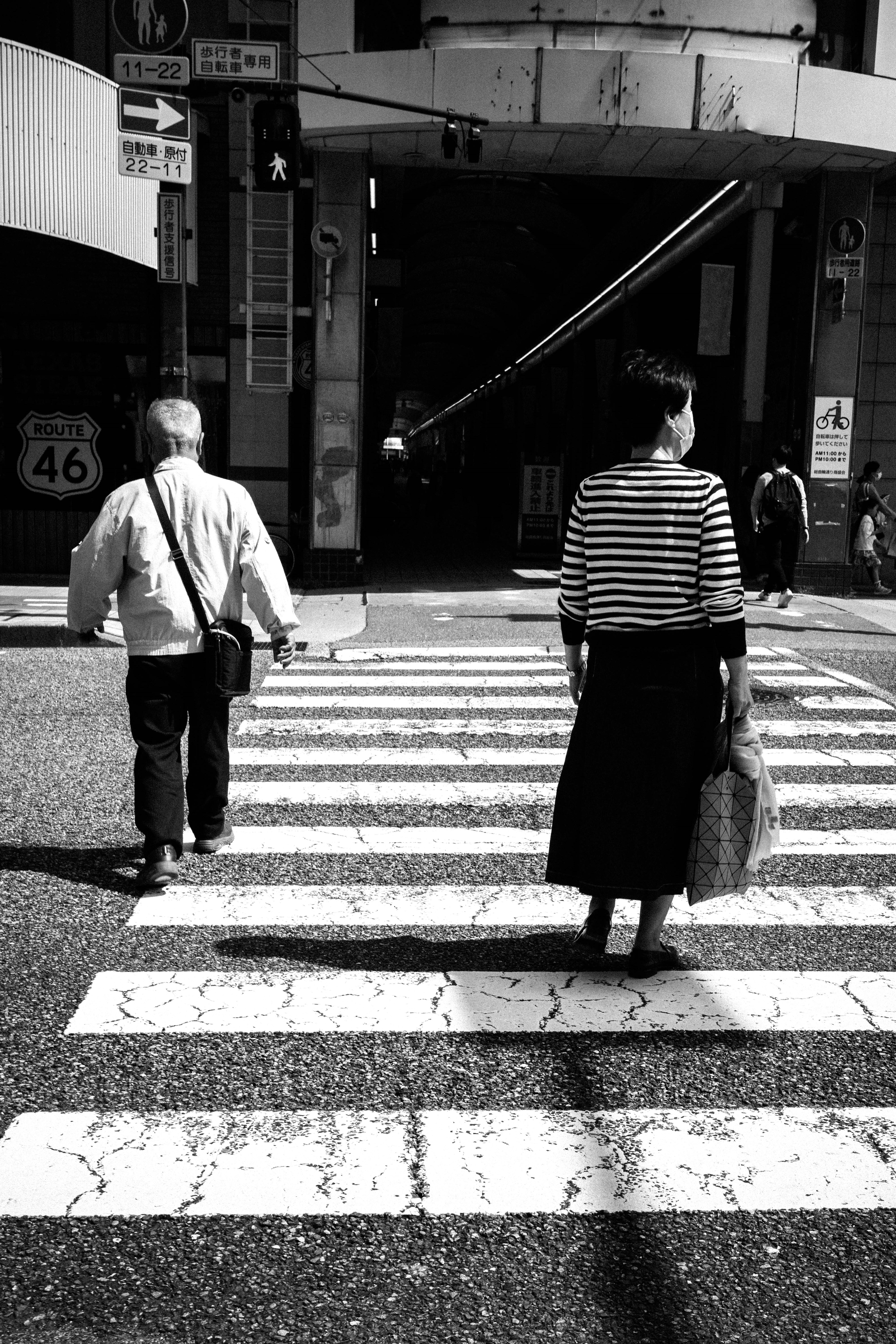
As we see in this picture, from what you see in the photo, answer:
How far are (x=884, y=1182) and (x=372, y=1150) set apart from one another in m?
1.21

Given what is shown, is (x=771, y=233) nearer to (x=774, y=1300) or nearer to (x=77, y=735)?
(x=77, y=735)

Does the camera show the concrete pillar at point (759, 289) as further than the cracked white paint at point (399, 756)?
Yes

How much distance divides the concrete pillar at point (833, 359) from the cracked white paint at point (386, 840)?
1163cm

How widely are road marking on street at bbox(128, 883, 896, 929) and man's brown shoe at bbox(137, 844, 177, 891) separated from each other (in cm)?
5

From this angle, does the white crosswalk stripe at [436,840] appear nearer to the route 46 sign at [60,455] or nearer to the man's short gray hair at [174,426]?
the man's short gray hair at [174,426]

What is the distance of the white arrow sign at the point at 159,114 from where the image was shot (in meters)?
11.9

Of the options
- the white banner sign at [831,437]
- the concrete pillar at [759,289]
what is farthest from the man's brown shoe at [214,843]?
the concrete pillar at [759,289]

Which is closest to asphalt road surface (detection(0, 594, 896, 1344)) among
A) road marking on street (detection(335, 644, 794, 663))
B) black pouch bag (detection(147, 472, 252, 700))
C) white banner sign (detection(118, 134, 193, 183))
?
black pouch bag (detection(147, 472, 252, 700))

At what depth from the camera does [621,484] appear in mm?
4137

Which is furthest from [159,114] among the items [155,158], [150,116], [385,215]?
[385,215]

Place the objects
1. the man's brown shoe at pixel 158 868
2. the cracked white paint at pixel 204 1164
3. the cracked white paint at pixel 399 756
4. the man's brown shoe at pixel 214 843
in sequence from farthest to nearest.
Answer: the cracked white paint at pixel 399 756 < the man's brown shoe at pixel 214 843 < the man's brown shoe at pixel 158 868 < the cracked white paint at pixel 204 1164

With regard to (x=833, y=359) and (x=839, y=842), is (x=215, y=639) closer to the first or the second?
(x=839, y=842)

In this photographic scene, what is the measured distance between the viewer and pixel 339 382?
658 inches

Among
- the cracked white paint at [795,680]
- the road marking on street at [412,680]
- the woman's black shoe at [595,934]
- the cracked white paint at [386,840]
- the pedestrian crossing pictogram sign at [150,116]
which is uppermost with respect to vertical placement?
the pedestrian crossing pictogram sign at [150,116]
